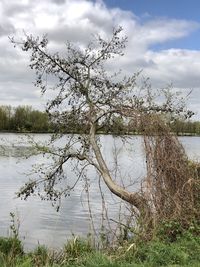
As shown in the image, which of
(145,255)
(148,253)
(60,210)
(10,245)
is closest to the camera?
(148,253)

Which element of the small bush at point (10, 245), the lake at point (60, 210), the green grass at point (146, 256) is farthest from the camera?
the lake at point (60, 210)

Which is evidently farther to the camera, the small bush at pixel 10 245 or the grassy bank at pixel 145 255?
the small bush at pixel 10 245

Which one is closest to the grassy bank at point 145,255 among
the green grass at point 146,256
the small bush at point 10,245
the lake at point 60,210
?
the green grass at point 146,256

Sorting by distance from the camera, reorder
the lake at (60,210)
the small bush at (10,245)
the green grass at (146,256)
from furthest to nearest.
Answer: the lake at (60,210) → the small bush at (10,245) → the green grass at (146,256)

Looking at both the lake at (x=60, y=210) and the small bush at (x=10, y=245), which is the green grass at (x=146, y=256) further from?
the lake at (x=60, y=210)

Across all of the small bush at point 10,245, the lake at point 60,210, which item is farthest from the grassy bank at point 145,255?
the lake at point 60,210

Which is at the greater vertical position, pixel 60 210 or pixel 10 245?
pixel 10 245

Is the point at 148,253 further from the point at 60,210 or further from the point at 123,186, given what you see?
the point at 60,210

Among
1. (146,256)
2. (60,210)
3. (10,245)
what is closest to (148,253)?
(146,256)

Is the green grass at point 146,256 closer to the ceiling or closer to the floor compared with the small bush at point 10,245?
closer to the ceiling

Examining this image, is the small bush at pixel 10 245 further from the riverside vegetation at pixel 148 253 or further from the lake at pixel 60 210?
the riverside vegetation at pixel 148 253

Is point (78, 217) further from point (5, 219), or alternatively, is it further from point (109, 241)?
point (109, 241)

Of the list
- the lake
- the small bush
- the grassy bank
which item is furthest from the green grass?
the lake

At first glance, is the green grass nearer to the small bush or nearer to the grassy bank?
the grassy bank
